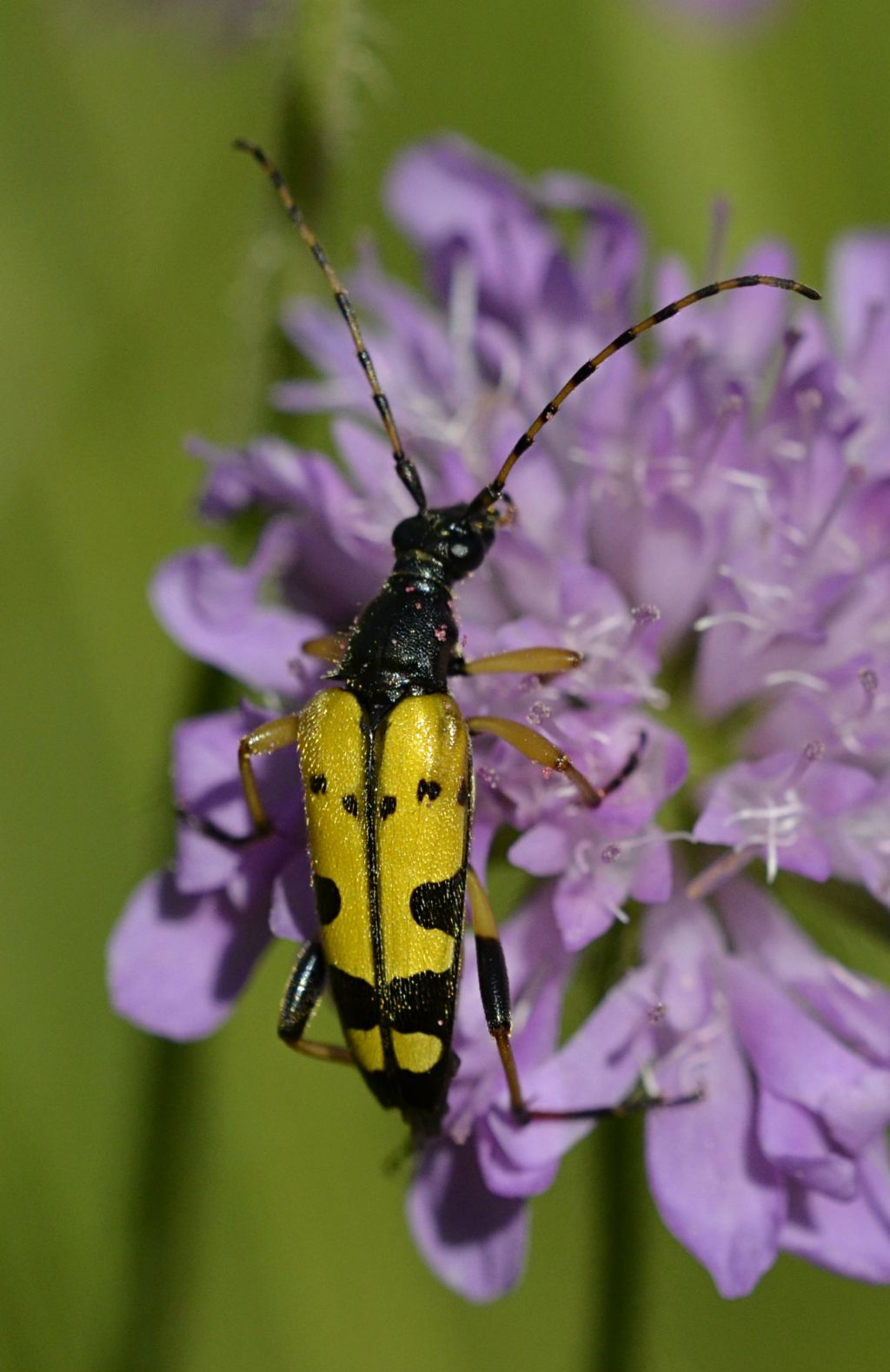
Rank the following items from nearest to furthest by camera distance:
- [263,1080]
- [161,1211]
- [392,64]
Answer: [161,1211], [263,1080], [392,64]

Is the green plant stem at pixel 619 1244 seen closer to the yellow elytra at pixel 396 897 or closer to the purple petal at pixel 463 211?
the yellow elytra at pixel 396 897

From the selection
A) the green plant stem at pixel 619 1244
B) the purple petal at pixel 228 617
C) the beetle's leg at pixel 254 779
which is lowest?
the green plant stem at pixel 619 1244

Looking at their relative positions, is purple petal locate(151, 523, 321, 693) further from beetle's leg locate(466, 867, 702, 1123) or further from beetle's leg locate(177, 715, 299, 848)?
beetle's leg locate(466, 867, 702, 1123)

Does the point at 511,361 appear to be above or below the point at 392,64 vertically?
below

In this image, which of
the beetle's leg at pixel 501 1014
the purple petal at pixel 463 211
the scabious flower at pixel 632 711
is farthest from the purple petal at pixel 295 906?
the purple petal at pixel 463 211

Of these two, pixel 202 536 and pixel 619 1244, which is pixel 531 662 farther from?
pixel 202 536

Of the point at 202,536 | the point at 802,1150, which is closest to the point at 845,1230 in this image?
the point at 802,1150

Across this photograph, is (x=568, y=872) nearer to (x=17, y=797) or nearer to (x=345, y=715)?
(x=345, y=715)

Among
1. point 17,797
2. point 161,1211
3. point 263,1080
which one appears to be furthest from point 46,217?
point 161,1211

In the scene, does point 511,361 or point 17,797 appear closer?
point 511,361
